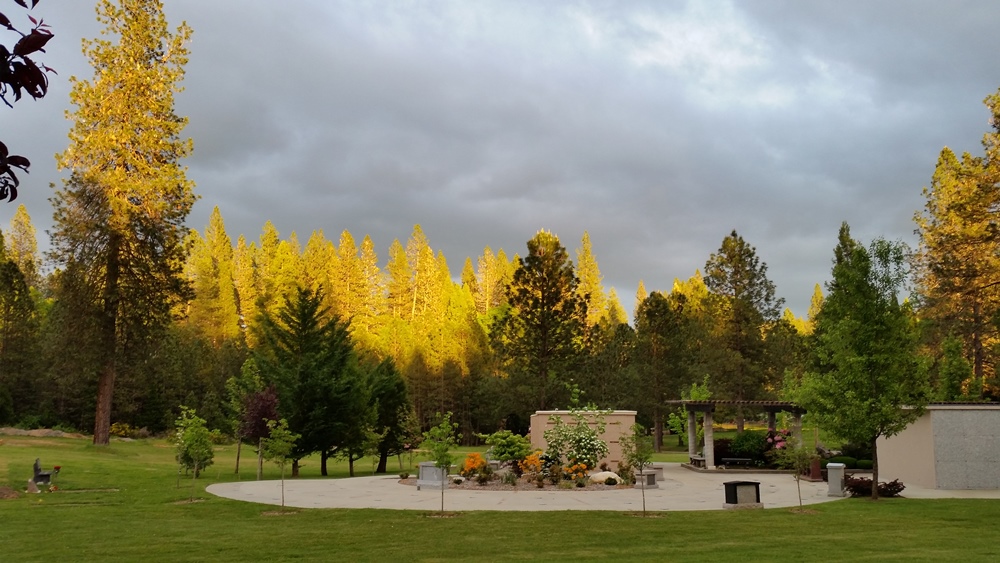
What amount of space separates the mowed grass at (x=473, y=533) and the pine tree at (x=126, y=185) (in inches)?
705

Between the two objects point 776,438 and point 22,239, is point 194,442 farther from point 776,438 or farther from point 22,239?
point 22,239

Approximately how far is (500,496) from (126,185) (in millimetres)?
25540

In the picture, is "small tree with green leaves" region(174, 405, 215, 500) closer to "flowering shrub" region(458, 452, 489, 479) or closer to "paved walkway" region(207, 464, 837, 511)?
"paved walkway" region(207, 464, 837, 511)

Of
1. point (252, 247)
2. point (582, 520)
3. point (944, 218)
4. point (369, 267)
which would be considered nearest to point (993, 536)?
point (582, 520)

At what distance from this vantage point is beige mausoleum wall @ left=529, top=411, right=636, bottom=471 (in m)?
27.7

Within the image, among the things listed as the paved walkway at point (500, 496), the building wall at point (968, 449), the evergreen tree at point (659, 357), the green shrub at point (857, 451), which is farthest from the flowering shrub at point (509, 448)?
the evergreen tree at point (659, 357)

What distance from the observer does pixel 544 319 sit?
159ft

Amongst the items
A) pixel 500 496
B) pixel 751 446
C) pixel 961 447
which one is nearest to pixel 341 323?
pixel 751 446

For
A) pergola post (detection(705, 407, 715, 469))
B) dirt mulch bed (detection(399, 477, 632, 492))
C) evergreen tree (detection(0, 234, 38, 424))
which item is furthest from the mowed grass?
evergreen tree (detection(0, 234, 38, 424))

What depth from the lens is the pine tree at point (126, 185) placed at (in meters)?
35.6

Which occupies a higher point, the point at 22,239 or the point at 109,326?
the point at 22,239

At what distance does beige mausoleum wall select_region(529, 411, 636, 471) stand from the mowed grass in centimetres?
937

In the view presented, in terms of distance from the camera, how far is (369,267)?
86.4 meters

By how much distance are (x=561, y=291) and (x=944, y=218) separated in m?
21.9
